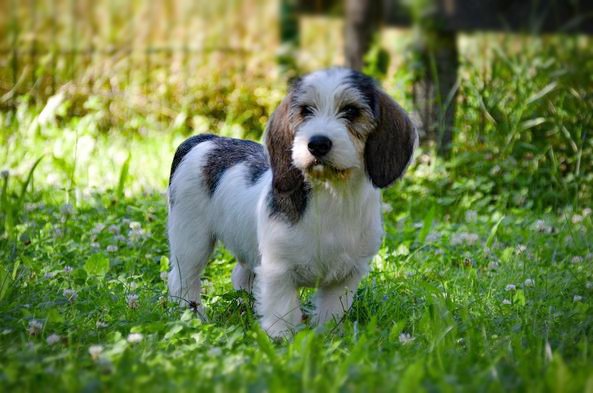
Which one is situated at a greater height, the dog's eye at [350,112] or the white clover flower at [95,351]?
the dog's eye at [350,112]

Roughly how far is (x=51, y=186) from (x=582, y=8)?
5443mm

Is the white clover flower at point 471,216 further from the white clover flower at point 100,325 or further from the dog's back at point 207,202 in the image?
the white clover flower at point 100,325

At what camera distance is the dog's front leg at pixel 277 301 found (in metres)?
4.04

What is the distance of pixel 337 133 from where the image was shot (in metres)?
3.74

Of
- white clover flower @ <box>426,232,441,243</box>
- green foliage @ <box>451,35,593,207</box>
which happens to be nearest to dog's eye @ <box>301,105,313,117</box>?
white clover flower @ <box>426,232,441,243</box>

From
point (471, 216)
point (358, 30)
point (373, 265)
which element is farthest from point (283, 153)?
point (358, 30)

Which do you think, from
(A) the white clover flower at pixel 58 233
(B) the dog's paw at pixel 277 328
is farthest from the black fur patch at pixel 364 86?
(A) the white clover flower at pixel 58 233

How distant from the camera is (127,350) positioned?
3162 millimetres

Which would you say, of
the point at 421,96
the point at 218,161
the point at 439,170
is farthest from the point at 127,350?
the point at 421,96

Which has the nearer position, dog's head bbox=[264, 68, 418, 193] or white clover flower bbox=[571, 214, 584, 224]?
dog's head bbox=[264, 68, 418, 193]

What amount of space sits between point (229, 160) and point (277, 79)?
6403 millimetres

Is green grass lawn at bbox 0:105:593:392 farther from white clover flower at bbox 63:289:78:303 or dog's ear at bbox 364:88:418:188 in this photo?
dog's ear at bbox 364:88:418:188

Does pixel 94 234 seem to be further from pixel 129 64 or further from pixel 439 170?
pixel 129 64

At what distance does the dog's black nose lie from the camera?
12.1 ft
